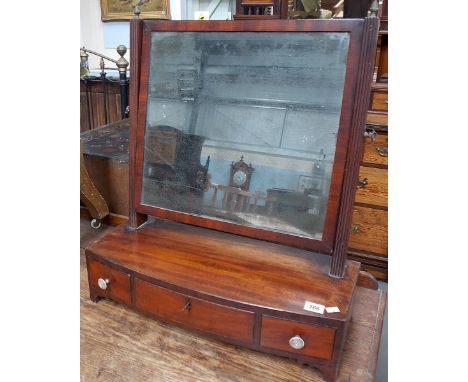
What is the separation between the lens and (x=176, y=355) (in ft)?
2.35

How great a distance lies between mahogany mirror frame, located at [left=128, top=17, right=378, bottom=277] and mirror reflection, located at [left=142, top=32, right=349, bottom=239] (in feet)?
0.04

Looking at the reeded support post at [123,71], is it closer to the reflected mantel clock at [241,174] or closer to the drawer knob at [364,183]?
the reflected mantel clock at [241,174]

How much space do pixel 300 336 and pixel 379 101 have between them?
1.20 meters

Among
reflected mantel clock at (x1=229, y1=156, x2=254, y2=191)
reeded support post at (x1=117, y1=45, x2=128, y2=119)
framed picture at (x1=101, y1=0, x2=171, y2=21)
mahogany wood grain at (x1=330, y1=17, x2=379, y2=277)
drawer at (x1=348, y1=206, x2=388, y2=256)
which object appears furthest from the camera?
framed picture at (x1=101, y1=0, x2=171, y2=21)

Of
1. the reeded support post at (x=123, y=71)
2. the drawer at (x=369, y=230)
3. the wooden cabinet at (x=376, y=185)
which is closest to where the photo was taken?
the reeded support post at (x=123, y=71)

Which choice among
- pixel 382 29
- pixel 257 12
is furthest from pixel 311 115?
pixel 257 12

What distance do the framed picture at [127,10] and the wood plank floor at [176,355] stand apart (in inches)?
73.0

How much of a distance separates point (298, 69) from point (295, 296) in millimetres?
400

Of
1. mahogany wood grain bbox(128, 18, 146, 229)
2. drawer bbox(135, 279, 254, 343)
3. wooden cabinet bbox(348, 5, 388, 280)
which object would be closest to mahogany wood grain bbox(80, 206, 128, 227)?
mahogany wood grain bbox(128, 18, 146, 229)

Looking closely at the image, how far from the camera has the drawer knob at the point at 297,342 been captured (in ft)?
2.12

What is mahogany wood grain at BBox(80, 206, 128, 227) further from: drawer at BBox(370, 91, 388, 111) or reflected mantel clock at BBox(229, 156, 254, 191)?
drawer at BBox(370, 91, 388, 111)

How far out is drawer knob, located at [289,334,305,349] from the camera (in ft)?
2.12

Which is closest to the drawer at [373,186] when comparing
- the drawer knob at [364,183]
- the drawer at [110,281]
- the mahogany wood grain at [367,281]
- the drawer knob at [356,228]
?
the drawer knob at [364,183]

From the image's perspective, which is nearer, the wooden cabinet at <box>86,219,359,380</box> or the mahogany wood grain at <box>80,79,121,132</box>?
the wooden cabinet at <box>86,219,359,380</box>
